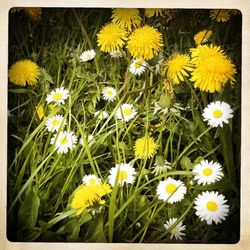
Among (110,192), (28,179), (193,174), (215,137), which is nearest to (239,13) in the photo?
(215,137)

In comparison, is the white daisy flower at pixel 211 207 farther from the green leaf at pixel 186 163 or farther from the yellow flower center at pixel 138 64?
the yellow flower center at pixel 138 64

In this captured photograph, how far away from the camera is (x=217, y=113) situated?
1347mm

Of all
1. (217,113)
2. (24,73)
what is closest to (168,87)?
(217,113)

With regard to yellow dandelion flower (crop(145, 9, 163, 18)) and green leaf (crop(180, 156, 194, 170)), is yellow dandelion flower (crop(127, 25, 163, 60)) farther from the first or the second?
green leaf (crop(180, 156, 194, 170))

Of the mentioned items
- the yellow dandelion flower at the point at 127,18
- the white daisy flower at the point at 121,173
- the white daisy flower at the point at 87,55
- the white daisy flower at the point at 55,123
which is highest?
the yellow dandelion flower at the point at 127,18

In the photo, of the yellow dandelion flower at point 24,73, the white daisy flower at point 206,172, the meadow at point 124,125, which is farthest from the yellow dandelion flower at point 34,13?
the white daisy flower at point 206,172

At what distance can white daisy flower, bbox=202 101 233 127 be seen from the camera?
134 cm

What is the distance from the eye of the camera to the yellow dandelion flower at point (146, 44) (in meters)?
1.36

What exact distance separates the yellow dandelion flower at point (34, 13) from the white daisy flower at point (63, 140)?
11.7 inches

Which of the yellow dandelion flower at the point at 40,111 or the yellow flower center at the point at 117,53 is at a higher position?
the yellow flower center at the point at 117,53

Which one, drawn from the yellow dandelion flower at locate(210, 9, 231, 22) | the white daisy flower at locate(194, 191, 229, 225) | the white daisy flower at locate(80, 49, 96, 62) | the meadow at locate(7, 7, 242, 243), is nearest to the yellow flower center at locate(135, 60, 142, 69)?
the meadow at locate(7, 7, 242, 243)

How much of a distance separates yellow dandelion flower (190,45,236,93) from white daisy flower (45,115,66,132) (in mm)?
348

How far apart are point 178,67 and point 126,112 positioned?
0.57 ft

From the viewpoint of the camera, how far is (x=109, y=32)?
4.45ft
